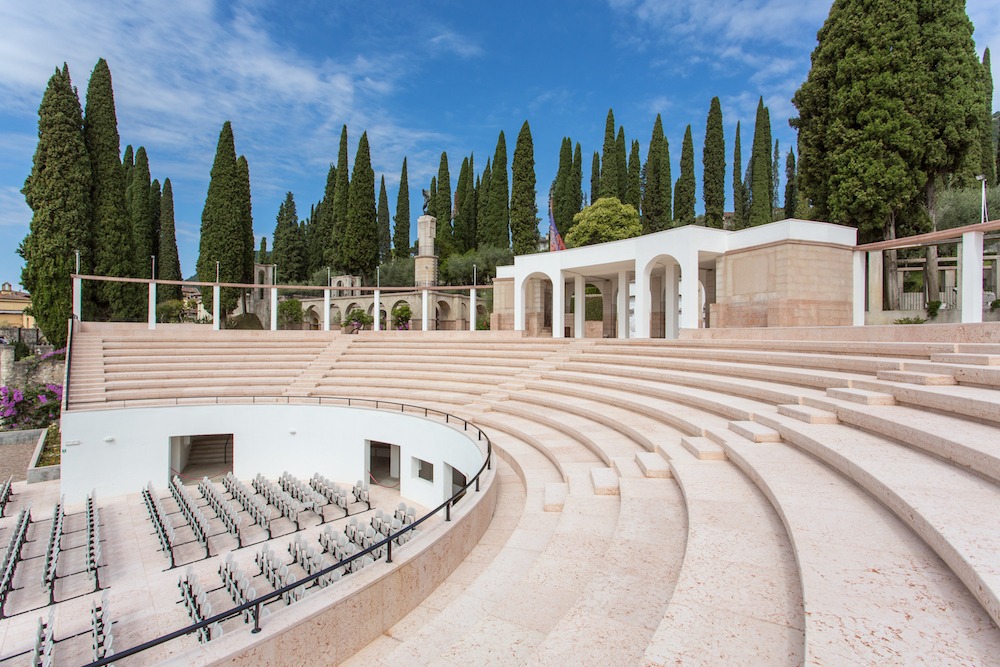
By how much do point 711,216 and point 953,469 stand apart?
1604 inches

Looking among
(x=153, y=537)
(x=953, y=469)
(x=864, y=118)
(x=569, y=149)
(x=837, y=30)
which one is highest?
(x=569, y=149)

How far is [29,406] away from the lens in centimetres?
1939

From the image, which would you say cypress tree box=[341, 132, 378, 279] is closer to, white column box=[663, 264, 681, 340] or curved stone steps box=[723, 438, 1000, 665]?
white column box=[663, 264, 681, 340]

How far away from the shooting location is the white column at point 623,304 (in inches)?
802

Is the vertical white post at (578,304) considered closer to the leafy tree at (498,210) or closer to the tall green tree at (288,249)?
the leafy tree at (498,210)

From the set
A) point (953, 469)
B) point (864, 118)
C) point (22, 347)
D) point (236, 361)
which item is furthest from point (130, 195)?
point (953, 469)

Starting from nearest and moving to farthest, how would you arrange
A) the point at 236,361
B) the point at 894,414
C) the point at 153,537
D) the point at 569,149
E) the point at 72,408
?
the point at 894,414, the point at 153,537, the point at 72,408, the point at 236,361, the point at 569,149

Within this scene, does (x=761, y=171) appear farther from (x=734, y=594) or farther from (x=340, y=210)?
(x=734, y=594)

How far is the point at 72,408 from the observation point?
14.0m

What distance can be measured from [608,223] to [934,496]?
34066 millimetres

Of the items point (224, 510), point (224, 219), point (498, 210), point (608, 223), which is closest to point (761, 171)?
point (608, 223)

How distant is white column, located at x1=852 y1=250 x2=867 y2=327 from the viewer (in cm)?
1438

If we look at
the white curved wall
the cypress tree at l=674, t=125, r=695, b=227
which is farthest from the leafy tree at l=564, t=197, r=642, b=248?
the white curved wall

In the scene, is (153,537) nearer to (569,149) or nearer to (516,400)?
(516,400)
